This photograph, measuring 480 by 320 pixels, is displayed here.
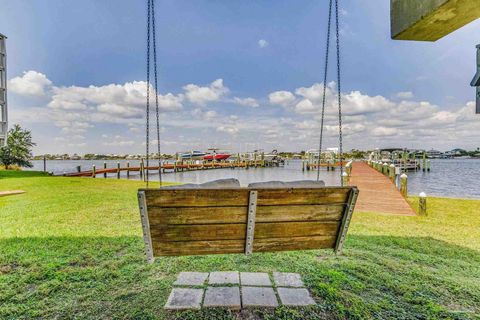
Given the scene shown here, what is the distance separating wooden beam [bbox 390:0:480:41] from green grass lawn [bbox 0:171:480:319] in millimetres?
2138

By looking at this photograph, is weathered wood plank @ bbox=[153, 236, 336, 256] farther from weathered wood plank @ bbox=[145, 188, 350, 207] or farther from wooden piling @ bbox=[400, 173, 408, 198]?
wooden piling @ bbox=[400, 173, 408, 198]

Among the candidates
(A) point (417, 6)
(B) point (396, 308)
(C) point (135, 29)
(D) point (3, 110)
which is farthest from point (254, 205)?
(D) point (3, 110)

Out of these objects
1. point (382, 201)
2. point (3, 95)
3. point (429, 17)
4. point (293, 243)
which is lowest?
point (382, 201)

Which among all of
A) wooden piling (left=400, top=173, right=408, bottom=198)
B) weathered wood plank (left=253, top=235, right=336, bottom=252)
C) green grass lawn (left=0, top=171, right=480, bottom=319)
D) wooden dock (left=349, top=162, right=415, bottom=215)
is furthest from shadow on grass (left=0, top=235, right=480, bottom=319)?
wooden piling (left=400, top=173, right=408, bottom=198)

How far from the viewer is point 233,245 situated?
2.61 metres

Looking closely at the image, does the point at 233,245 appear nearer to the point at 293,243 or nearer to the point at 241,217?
the point at 241,217

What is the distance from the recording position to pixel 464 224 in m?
6.65

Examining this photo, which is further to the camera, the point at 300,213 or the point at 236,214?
the point at 300,213

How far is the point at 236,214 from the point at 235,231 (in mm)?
195

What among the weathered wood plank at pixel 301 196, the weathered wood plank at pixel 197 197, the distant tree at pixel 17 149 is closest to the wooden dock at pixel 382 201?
the weathered wood plank at pixel 301 196

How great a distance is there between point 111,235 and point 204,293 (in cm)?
295

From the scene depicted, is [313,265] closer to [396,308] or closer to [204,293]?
[396,308]

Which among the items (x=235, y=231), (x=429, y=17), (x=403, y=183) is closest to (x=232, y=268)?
(x=235, y=231)

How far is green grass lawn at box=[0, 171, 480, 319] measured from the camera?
2480mm
